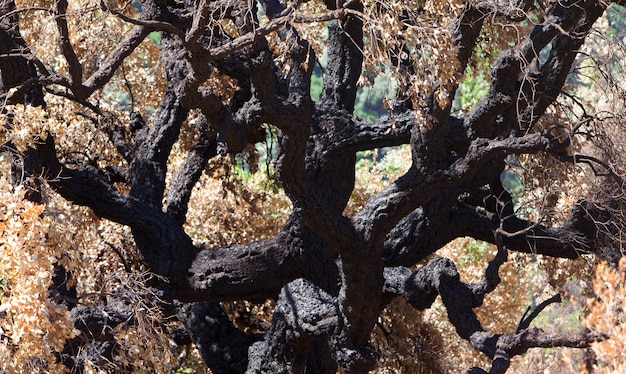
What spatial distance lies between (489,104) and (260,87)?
6.76 ft

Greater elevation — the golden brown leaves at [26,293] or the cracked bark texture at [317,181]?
the cracked bark texture at [317,181]

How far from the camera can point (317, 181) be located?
940 centimetres

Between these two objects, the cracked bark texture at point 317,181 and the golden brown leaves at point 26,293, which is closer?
the golden brown leaves at point 26,293

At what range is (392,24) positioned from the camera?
676 cm

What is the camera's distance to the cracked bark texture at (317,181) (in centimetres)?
794

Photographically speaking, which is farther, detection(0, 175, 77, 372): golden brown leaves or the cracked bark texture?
the cracked bark texture

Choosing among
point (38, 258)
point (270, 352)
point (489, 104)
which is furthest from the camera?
point (270, 352)

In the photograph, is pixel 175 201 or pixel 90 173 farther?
pixel 175 201

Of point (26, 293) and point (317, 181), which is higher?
point (317, 181)

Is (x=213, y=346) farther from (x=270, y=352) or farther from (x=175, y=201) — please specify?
(x=175, y=201)

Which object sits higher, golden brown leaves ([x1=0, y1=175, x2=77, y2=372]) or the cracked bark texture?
the cracked bark texture

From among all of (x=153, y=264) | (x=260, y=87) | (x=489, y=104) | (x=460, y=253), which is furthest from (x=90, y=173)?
(x=460, y=253)

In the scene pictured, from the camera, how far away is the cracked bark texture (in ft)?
26.0

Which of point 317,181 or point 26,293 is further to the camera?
point 317,181
